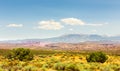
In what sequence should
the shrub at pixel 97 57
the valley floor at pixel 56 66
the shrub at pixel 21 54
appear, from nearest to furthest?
the valley floor at pixel 56 66
the shrub at pixel 97 57
the shrub at pixel 21 54

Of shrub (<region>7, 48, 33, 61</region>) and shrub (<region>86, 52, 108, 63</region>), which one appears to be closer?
shrub (<region>86, 52, 108, 63</region>)

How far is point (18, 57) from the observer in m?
41.2

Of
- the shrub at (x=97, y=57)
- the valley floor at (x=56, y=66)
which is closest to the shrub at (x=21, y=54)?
the valley floor at (x=56, y=66)

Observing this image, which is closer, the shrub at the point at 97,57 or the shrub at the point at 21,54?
the shrub at the point at 97,57

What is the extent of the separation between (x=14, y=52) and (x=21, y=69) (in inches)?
721

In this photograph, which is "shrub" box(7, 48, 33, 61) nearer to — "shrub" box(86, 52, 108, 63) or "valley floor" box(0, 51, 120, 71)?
"valley floor" box(0, 51, 120, 71)

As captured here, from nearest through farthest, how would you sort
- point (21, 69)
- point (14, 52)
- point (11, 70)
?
point (11, 70)
point (21, 69)
point (14, 52)

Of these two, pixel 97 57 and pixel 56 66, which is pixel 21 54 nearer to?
pixel 97 57

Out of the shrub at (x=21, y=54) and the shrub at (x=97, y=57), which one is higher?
the shrub at (x=21, y=54)

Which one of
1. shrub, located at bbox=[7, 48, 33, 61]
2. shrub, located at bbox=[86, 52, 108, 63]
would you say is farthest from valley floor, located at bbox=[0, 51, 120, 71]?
shrub, located at bbox=[7, 48, 33, 61]

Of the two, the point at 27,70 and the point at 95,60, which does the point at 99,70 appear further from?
the point at 95,60

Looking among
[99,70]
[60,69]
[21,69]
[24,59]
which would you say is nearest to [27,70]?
[21,69]

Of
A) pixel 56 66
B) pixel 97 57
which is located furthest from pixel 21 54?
pixel 56 66

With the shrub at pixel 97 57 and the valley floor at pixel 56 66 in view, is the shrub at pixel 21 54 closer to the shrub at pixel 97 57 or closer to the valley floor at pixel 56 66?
the valley floor at pixel 56 66
